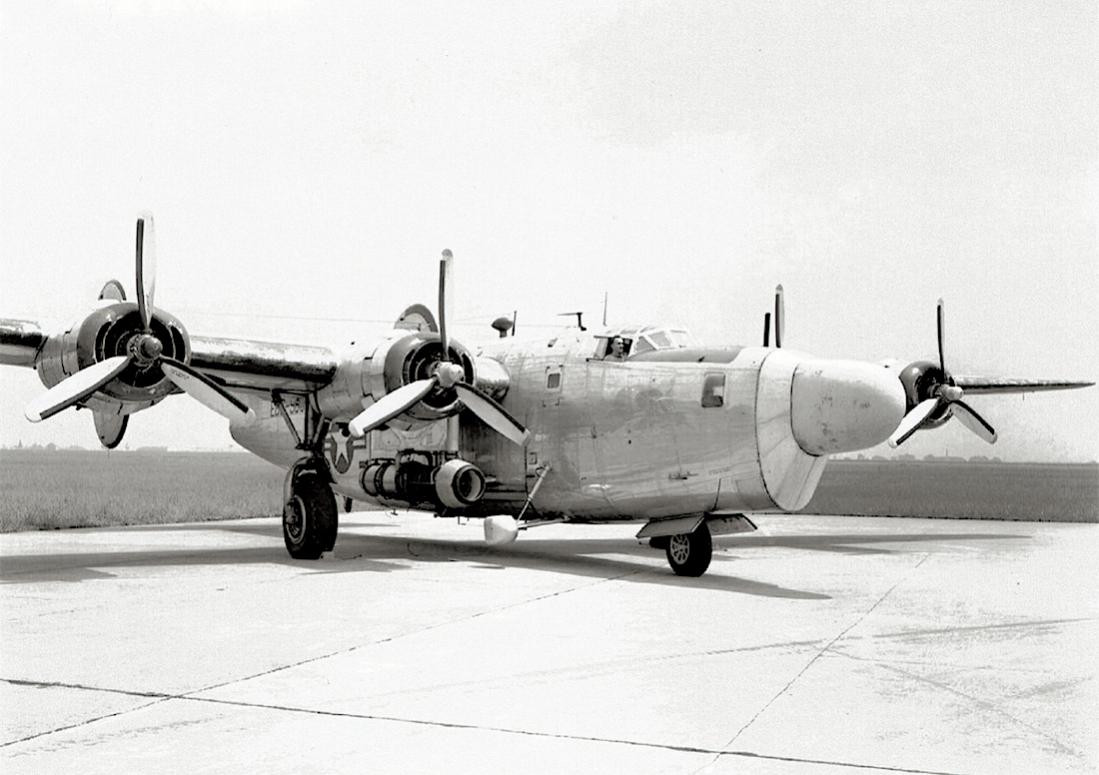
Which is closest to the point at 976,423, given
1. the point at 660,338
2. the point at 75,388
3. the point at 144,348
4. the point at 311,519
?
the point at 660,338

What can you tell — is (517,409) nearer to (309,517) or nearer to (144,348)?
(309,517)

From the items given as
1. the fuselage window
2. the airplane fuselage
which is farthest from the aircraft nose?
the fuselage window

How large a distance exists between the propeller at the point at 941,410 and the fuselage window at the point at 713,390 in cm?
629

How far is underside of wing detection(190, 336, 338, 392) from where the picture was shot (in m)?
15.2

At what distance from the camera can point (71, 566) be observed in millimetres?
14875

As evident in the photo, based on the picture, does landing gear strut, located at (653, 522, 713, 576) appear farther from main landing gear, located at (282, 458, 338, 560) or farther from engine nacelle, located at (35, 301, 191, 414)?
engine nacelle, located at (35, 301, 191, 414)

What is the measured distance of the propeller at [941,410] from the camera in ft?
64.4

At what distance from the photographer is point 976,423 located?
21875mm

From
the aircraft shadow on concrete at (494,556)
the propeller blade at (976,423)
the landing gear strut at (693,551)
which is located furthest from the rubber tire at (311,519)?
the propeller blade at (976,423)

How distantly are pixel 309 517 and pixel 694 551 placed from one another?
5.86 m

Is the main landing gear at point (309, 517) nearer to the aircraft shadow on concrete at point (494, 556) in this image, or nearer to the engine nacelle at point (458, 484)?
the aircraft shadow on concrete at point (494, 556)

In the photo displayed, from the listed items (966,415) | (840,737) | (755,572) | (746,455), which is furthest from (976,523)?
(840,737)

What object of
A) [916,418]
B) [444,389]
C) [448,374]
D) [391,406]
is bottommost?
[916,418]

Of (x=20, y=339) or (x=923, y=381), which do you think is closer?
(x=20, y=339)
